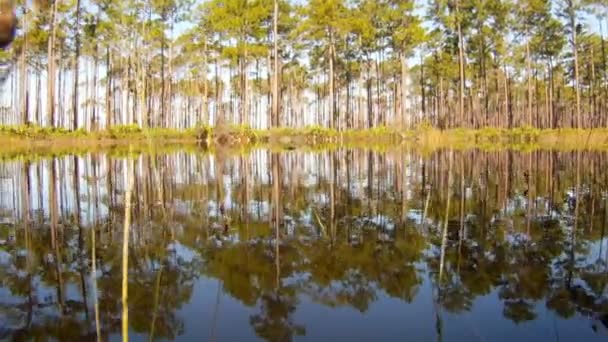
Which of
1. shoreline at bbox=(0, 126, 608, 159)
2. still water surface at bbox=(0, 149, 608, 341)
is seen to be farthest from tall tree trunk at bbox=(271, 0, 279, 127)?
still water surface at bbox=(0, 149, 608, 341)

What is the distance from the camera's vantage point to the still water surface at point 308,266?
8.71 ft

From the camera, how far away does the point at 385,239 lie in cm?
461

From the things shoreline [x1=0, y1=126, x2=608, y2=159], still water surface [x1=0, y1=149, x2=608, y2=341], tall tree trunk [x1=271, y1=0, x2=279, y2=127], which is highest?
tall tree trunk [x1=271, y1=0, x2=279, y2=127]

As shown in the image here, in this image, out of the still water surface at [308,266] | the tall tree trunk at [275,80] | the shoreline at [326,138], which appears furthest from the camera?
the tall tree trunk at [275,80]

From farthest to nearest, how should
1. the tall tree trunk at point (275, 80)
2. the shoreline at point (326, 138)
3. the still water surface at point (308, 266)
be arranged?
the tall tree trunk at point (275, 80) < the shoreline at point (326, 138) < the still water surface at point (308, 266)

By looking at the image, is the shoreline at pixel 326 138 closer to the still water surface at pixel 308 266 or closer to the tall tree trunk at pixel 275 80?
the tall tree trunk at pixel 275 80

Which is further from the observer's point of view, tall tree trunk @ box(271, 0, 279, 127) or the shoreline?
tall tree trunk @ box(271, 0, 279, 127)

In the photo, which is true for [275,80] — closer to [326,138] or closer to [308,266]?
[326,138]

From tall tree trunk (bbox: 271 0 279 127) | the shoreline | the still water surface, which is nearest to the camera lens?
the still water surface

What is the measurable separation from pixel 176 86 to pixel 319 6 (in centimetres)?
3091

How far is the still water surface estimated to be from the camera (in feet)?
8.71

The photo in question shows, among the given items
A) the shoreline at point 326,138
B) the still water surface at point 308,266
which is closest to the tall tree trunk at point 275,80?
the shoreline at point 326,138

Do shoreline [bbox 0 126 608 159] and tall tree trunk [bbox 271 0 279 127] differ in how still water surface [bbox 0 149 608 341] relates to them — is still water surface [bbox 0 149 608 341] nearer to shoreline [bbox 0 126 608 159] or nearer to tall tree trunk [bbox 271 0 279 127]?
shoreline [bbox 0 126 608 159]

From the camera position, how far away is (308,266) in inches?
149
